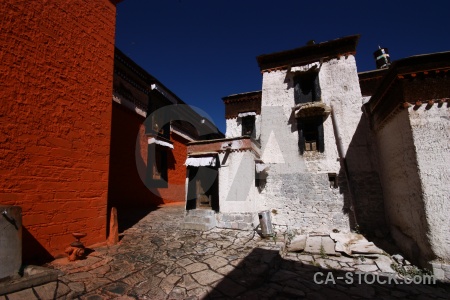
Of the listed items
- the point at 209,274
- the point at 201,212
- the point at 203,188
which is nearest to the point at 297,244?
the point at 201,212

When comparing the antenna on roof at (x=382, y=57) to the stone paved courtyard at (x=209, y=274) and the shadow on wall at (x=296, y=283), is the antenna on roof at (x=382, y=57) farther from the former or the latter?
the shadow on wall at (x=296, y=283)

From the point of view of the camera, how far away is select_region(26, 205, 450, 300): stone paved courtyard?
13.3ft

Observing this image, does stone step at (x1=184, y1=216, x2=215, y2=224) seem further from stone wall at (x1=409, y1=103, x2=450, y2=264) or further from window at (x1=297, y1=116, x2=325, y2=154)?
stone wall at (x1=409, y1=103, x2=450, y2=264)

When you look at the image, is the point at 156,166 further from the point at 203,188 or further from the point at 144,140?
the point at 203,188

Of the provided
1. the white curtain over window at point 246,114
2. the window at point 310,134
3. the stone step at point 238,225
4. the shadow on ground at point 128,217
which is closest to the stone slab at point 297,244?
the stone step at point 238,225

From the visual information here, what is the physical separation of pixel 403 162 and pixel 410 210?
1416 millimetres

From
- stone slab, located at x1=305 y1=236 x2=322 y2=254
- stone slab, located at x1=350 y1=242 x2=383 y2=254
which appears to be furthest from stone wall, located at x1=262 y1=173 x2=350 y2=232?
stone slab, located at x1=350 y1=242 x2=383 y2=254

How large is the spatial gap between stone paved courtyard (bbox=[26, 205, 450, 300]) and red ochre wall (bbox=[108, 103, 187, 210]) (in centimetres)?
416

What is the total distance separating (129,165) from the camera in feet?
36.9

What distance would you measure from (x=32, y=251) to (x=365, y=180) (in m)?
10.8

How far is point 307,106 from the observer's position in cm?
954

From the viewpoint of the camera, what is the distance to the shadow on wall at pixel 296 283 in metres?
4.38

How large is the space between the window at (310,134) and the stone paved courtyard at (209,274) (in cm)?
458

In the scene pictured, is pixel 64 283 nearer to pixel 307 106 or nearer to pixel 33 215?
pixel 33 215
